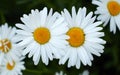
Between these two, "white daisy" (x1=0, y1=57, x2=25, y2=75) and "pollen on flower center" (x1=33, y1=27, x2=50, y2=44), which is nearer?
"pollen on flower center" (x1=33, y1=27, x2=50, y2=44)

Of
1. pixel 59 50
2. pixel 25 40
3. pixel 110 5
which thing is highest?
pixel 110 5

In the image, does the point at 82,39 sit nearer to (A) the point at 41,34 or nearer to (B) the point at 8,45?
(A) the point at 41,34

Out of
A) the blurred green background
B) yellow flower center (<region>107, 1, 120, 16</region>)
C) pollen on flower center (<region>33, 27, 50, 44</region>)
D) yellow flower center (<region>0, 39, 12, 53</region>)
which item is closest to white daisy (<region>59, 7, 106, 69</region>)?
pollen on flower center (<region>33, 27, 50, 44</region>)

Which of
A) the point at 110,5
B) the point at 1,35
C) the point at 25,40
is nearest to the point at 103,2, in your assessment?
the point at 110,5

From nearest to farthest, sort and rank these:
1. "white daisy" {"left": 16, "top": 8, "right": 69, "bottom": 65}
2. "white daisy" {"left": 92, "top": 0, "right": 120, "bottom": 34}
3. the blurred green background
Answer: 1. "white daisy" {"left": 16, "top": 8, "right": 69, "bottom": 65}
2. "white daisy" {"left": 92, "top": 0, "right": 120, "bottom": 34}
3. the blurred green background

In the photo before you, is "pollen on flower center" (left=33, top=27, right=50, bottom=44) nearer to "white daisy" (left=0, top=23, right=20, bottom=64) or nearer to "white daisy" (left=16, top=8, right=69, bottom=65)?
"white daisy" (left=16, top=8, right=69, bottom=65)

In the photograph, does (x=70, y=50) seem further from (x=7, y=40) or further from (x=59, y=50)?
(x=7, y=40)

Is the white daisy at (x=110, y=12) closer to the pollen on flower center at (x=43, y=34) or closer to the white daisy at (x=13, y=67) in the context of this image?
the pollen on flower center at (x=43, y=34)
